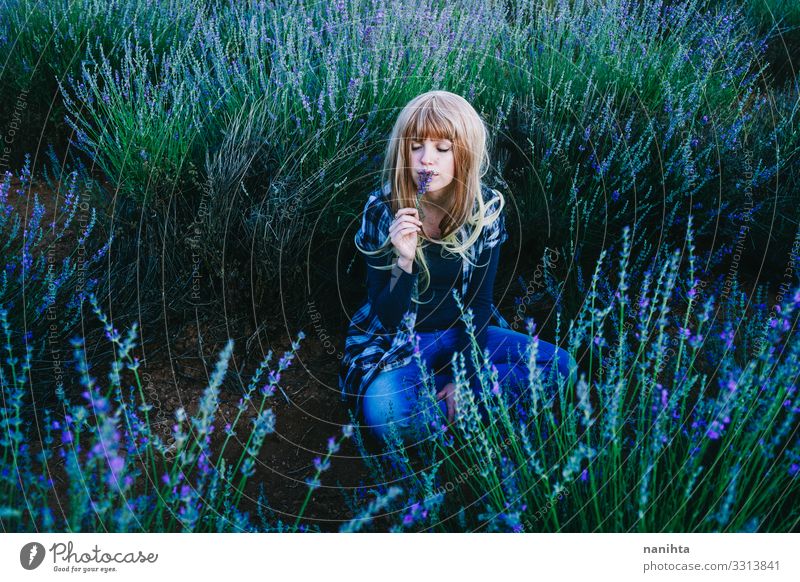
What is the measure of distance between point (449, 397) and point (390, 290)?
1.36 ft

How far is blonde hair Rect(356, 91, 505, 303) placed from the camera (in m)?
1.94

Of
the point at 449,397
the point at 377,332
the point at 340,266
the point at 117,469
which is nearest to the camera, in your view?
the point at 117,469


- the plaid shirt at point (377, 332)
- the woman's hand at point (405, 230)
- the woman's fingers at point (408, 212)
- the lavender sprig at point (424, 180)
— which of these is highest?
the lavender sprig at point (424, 180)

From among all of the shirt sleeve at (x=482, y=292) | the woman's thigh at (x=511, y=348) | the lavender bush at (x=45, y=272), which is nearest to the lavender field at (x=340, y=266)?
the lavender bush at (x=45, y=272)

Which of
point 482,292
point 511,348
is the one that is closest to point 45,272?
point 482,292

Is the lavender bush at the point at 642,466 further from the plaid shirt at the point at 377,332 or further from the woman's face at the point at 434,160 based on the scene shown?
the woman's face at the point at 434,160

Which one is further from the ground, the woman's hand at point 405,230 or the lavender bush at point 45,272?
the woman's hand at point 405,230

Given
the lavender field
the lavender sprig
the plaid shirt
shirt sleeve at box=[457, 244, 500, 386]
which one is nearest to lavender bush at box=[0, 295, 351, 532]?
the lavender field

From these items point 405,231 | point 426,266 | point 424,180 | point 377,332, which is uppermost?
point 424,180

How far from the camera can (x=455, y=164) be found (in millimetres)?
1979

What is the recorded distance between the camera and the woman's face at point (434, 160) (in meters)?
1.94

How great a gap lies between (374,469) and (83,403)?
40.3 inches

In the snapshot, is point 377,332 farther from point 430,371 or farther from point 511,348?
point 511,348

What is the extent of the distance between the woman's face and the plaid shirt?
17 centimetres
